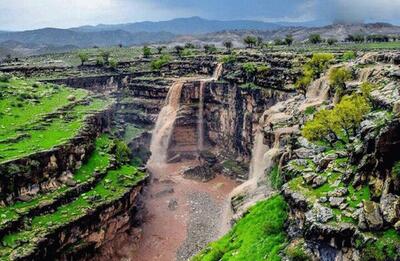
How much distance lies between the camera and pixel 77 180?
53.7 metres

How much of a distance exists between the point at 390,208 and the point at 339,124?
57.9 feet

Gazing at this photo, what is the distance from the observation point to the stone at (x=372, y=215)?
24.2 meters

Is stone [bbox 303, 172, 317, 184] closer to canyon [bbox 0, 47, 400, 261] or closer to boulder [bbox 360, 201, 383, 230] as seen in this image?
canyon [bbox 0, 47, 400, 261]

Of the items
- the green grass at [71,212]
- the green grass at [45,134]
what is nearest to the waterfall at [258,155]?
the green grass at [71,212]

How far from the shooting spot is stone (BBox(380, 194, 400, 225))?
23906mm

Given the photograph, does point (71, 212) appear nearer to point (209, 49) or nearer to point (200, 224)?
point (200, 224)

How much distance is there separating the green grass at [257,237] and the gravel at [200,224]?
1668 cm

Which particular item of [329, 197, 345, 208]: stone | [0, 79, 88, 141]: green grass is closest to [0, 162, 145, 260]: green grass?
[0, 79, 88, 141]: green grass

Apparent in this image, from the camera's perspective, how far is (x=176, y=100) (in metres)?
97.9

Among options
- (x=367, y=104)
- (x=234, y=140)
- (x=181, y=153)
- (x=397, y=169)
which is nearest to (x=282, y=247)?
(x=397, y=169)

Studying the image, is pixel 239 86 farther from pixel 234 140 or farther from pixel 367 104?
pixel 367 104

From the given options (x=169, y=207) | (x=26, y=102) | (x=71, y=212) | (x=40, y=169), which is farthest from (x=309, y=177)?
(x=26, y=102)

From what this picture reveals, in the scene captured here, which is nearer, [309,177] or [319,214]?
[319,214]

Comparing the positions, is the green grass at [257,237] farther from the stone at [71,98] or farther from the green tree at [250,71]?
the green tree at [250,71]
